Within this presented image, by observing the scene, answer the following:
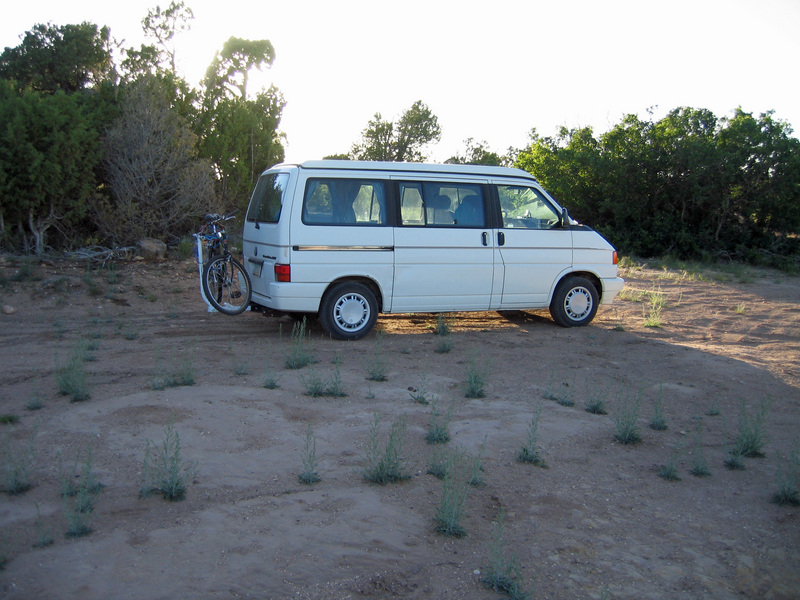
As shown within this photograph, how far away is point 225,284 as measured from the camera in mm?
9281

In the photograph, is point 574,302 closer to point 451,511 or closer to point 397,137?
point 451,511

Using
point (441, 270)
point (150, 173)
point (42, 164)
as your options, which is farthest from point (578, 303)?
point (42, 164)

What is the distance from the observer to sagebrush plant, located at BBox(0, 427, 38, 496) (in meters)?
4.18

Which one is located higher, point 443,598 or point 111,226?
point 111,226

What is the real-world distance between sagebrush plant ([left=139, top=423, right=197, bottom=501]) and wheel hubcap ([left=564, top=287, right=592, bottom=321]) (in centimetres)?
640

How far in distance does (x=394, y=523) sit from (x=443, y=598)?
713 millimetres

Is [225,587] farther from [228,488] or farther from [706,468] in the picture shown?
[706,468]

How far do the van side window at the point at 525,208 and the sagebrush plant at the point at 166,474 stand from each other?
5739 millimetres

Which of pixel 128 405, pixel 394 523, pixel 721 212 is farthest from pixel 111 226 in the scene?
pixel 721 212

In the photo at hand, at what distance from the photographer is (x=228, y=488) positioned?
14.4ft

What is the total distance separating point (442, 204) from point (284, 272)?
87.1 inches

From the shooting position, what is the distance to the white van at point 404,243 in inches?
320

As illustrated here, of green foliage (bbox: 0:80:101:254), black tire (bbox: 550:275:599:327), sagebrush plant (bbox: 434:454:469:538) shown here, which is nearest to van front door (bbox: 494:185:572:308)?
black tire (bbox: 550:275:599:327)

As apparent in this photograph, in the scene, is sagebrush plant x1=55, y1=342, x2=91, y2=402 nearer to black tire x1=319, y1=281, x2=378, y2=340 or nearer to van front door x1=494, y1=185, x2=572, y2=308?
black tire x1=319, y1=281, x2=378, y2=340
